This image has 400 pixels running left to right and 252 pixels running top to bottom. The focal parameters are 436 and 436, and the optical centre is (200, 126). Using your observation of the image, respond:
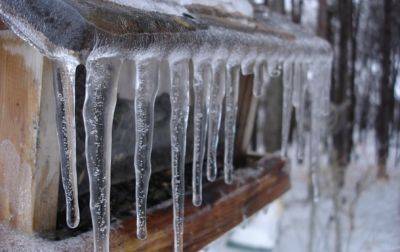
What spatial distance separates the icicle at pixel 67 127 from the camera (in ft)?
3.28

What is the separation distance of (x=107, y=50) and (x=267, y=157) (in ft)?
6.08

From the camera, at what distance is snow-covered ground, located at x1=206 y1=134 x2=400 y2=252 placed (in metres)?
5.21

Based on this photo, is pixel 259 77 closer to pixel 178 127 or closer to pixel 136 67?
pixel 178 127

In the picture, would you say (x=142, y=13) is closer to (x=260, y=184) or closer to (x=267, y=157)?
(x=260, y=184)

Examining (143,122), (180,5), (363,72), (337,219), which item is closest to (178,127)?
(143,122)

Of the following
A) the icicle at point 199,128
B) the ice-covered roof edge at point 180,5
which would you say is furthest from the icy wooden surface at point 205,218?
the ice-covered roof edge at point 180,5

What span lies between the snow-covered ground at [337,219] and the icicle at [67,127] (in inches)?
163

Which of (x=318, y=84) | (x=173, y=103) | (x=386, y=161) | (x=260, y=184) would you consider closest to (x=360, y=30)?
(x=386, y=161)

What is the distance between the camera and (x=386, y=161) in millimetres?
7715

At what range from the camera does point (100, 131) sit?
1057mm

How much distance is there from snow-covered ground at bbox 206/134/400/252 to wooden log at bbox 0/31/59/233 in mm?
4129

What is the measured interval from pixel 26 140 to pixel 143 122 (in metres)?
0.31

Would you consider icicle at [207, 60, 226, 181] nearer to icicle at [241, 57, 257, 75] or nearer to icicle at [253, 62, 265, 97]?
icicle at [241, 57, 257, 75]

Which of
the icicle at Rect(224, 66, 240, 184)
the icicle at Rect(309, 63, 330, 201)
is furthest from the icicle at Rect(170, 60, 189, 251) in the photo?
the icicle at Rect(309, 63, 330, 201)
